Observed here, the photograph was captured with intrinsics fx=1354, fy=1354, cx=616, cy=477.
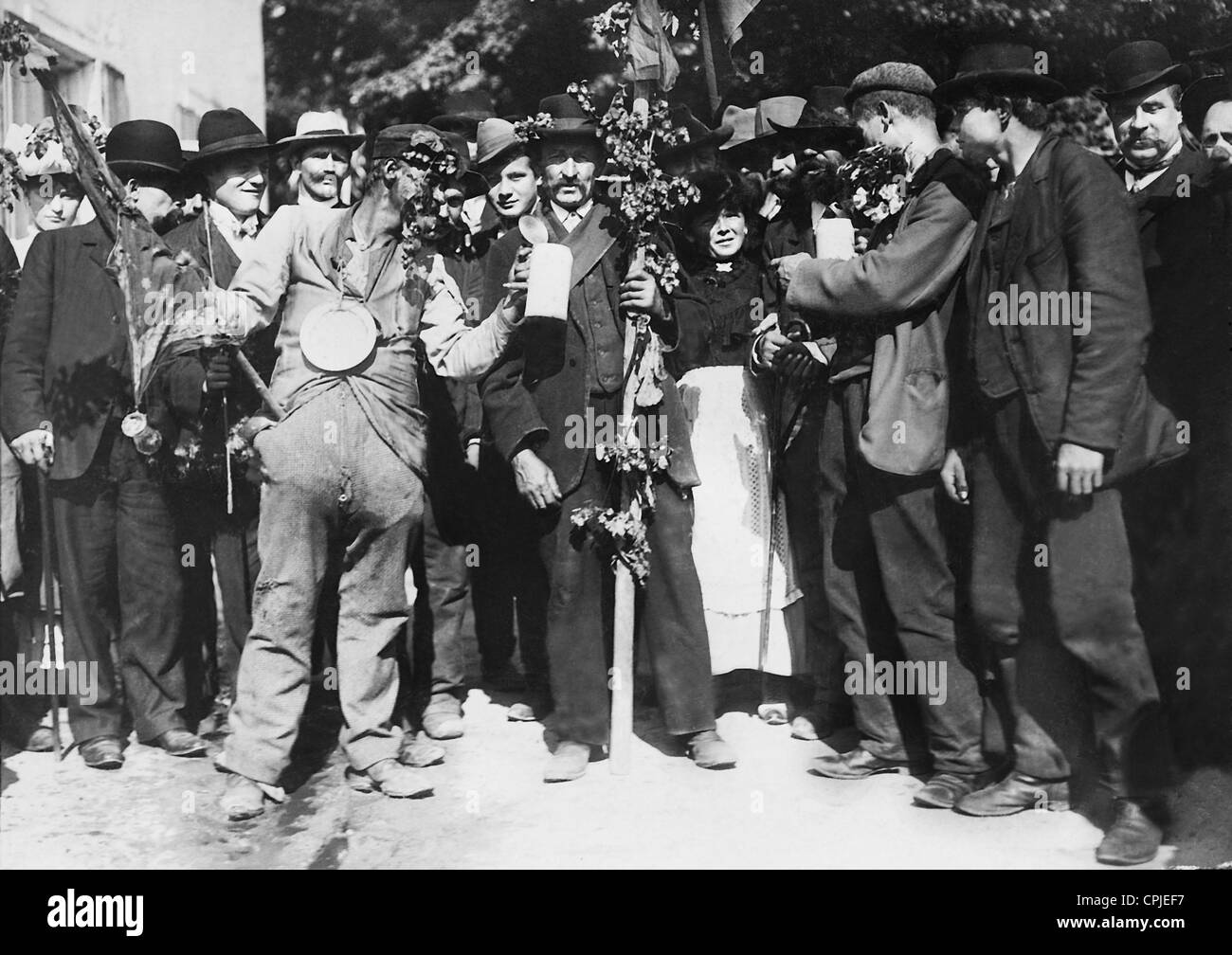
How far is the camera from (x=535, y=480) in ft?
17.5

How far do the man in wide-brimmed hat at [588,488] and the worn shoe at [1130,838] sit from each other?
146 centimetres

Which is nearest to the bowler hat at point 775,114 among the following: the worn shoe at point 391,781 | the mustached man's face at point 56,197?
the mustached man's face at point 56,197

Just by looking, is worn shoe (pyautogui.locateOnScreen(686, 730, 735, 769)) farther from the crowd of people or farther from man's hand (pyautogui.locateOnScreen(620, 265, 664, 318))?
man's hand (pyautogui.locateOnScreen(620, 265, 664, 318))

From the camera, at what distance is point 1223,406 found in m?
4.81

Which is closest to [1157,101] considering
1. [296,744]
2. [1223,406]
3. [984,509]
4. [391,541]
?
[1223,406]

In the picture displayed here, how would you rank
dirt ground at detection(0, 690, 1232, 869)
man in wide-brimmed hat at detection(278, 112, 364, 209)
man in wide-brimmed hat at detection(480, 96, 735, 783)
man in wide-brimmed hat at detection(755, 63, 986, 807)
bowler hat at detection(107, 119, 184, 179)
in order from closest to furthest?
1. dirt ground at detection(0, 690, 1232, 869)
2. man in wide-brimmed hat at detection(755, 63, 986, 807)
3. man in wide-brimmed hat at detection(480, 96, 735, 783)
4. bowler hat at detection(107, 119, 184, 179)
5. man in wide-brimmed hat at detection(278, 112, 364, 209)

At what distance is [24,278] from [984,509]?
397cm

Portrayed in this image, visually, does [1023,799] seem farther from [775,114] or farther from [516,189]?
[516,189]

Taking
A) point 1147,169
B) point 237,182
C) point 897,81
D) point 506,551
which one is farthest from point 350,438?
point 1147,169

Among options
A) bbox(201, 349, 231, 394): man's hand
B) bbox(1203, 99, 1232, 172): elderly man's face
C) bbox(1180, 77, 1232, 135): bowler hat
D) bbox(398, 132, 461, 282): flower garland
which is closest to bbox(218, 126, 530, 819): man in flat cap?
bbox(398, 132, 461, 282): flower garland

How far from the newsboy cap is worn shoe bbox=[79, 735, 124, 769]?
13.1 ft

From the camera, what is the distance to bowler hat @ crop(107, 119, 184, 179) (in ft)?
19.6

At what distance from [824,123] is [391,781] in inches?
128
